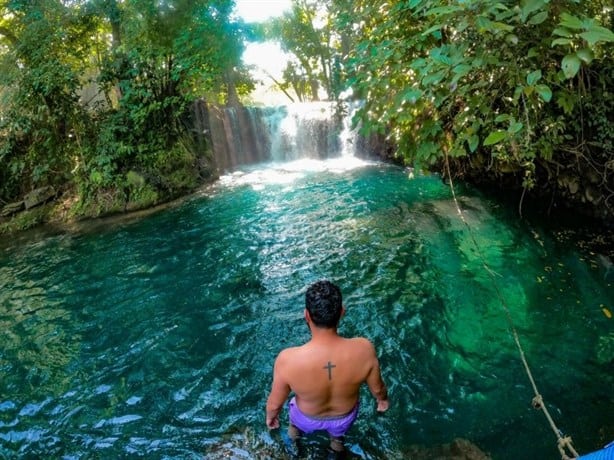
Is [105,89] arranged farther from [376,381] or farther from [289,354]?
[376,381]

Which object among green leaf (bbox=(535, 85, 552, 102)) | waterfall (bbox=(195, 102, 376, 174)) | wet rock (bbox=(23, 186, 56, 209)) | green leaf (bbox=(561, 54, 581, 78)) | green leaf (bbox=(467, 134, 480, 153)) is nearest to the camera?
green leaf (bbox=(561, 54, 581, 78))

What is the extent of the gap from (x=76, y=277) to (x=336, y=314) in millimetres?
7462

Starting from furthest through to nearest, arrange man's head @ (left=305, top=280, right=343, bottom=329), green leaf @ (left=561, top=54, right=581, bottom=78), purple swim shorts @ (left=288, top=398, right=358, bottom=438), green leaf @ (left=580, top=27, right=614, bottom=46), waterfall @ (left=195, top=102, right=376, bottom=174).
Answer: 1. waterfall @ (left=195, top=102, right=376, bottom=174)
2. purple swim shorts @ (left=288, top=398, right=358, bottom=438)
3. man's head @ (left=305, top=280, right=343, bottom=329)
4. green leaf @ (left=561, top=54, right=581, bottom=78)
5. green leaf @ (left=580, top=27, right=614, bottom=46)

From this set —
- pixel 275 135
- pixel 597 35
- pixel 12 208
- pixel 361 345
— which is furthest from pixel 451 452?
pixel 275 135

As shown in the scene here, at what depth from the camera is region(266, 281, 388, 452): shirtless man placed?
260cm

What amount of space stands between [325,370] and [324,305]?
0.48 m

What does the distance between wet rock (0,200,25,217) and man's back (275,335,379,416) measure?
14800 mm

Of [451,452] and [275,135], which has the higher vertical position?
[275,135]

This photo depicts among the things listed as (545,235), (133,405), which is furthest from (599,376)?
(133,405)

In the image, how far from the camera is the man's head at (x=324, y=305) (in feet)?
8.39

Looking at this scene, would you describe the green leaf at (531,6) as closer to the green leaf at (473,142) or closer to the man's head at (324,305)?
the green leaf at (473,142)

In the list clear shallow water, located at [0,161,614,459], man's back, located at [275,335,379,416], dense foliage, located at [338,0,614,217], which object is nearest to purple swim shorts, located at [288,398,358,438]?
man's back, located at [275,335,379,416]

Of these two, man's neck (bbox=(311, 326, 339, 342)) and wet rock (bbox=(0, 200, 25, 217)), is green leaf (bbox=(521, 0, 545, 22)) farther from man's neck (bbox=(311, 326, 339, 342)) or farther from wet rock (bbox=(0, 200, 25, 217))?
wet rock (bbox=(0, 200, 25, 217))

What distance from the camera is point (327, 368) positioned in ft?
8.75
